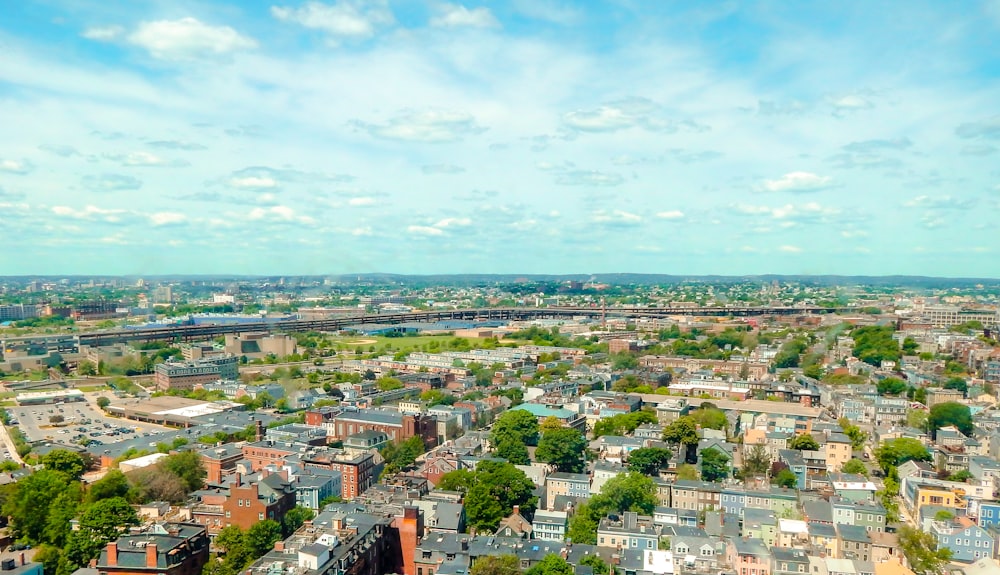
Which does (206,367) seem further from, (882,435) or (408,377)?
(882,435)

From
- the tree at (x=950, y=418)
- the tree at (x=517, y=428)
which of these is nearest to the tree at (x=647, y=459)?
the tree at (x=517, y=428)

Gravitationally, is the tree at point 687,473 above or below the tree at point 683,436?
below

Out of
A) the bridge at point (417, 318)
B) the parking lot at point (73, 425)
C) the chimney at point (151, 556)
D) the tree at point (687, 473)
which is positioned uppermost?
the bridge at point (417, 318)

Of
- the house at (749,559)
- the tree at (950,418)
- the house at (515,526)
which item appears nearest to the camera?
the house at (749,559)

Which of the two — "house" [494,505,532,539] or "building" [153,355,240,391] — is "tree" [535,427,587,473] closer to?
"house" [494,505,532,539]

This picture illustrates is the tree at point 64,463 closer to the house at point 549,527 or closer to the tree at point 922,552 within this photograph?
the house at point 549,527

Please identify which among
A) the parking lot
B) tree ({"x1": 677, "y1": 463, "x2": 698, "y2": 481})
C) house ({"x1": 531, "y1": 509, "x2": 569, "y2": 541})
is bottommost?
the parking lot

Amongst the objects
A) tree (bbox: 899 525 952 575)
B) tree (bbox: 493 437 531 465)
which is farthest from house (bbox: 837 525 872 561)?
tree (bbox: 493 437 531 465)
